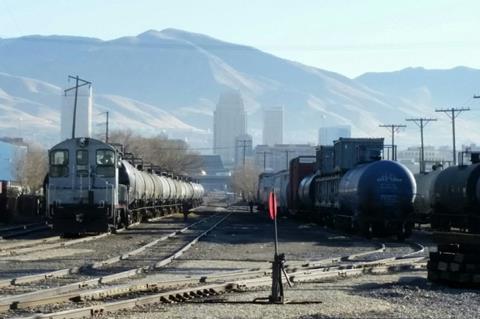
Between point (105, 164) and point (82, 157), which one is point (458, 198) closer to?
point (105, 164)

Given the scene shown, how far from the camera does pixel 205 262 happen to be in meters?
23.0

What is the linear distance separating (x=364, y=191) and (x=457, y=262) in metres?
19.8

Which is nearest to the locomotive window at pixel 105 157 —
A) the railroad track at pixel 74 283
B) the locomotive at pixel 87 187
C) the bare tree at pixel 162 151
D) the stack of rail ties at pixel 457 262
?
the locomotive at pixel 87 187

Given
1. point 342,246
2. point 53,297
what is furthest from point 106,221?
point 53,297

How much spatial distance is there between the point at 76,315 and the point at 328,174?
36668mm

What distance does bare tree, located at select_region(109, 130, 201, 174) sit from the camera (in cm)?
13688

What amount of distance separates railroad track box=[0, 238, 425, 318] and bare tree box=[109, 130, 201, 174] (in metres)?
110

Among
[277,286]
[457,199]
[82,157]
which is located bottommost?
[277,286]

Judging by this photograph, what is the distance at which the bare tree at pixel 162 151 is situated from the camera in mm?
136875

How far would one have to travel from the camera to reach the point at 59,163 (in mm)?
35969

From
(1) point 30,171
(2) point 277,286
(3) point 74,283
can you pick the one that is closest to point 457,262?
(2) point 277,286

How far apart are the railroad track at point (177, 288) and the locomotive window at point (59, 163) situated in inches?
631

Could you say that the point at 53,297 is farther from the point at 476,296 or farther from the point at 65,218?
the point at 65,218

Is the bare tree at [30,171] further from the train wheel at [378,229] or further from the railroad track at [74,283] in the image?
the railroad track at [74,283]
